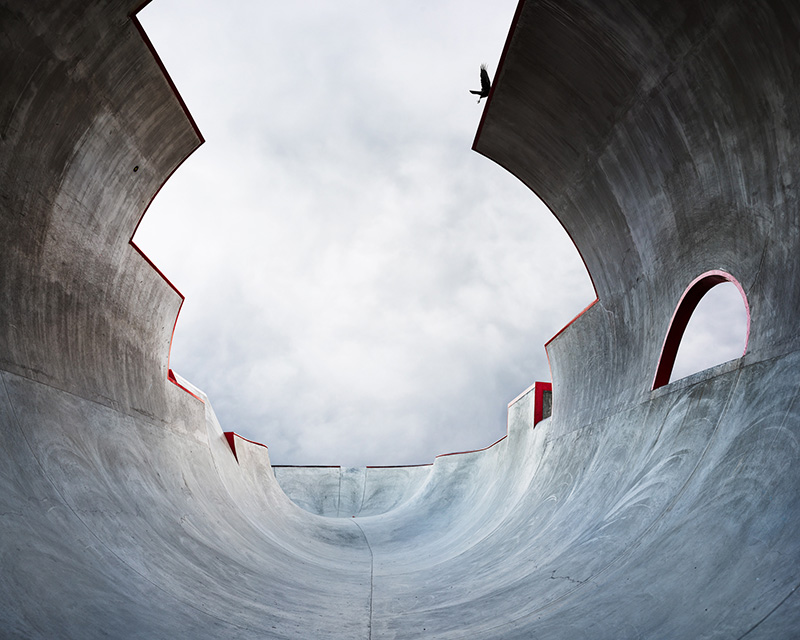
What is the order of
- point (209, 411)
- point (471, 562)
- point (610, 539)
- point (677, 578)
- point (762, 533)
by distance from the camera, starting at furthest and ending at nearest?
point (209, 411) < point (471, 562) < point (610, 539) < point (677, 578) < point (762, 533)

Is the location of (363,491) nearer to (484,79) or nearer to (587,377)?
(587,377)

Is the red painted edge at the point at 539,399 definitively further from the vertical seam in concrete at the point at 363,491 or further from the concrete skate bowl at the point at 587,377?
the vertical seam in concrete at the point at 363,491

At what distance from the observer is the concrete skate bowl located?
4125 millimetres

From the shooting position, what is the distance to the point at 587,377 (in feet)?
33.7

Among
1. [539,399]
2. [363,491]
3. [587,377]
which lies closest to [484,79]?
[587,377]

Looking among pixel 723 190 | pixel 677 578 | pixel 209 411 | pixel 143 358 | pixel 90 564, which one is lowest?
pixel 677 578

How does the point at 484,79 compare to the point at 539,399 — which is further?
the point at 539,399

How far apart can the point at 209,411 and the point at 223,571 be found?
9.33 meters

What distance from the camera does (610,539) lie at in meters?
5.70

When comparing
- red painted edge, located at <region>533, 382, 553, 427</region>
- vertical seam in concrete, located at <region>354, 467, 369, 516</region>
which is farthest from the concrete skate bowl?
vertical seam in concrete, located at <region>354, 467, 369, 516</region>

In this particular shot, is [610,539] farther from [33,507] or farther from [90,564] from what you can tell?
[33,507]

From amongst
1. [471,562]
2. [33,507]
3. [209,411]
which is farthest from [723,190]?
[209,411]

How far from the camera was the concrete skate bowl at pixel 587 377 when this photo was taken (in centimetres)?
412

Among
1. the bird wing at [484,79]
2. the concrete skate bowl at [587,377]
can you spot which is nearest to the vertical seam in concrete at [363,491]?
the concrete skate bowl at [587,377]
